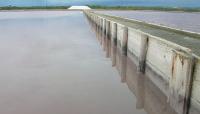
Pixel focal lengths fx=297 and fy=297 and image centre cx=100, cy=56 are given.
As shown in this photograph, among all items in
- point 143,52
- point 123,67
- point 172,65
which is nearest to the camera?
point 172,65

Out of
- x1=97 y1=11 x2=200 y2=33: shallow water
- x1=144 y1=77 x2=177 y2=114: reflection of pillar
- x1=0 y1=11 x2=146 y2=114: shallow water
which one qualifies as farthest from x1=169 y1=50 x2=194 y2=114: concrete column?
x1=97 y1=11 x2=200 y2=33: shallow water

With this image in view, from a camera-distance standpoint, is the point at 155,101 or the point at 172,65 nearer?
the point at 172,65

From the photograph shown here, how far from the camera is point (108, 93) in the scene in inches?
407

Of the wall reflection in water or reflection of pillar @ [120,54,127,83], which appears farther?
reflection of pillar @ [120,54,127,83]

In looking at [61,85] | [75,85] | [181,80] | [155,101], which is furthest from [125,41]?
[181,80]

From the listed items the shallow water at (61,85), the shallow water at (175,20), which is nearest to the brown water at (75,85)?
the shallow water at (61,85)

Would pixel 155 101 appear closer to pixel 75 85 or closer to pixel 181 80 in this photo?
pixel 181 80

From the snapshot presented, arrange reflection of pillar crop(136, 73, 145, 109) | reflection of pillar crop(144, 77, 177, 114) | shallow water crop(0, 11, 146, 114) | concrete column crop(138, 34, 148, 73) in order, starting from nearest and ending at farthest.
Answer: reflection of pillar crop(144, 77, 177, 114) < shallow water crop(0, 11, 146, 114) < reflection of pillar crop(136, 73, 145, 109) < concrete column crop(138, 34, 148, 73)

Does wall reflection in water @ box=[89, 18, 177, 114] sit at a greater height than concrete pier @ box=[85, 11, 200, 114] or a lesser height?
lesser

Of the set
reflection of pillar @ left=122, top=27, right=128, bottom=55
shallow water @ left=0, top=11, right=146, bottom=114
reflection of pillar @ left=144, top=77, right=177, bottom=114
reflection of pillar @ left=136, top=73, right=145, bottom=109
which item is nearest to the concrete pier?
reflection of pillar @ left=122, top=27, right=128, bottom=55

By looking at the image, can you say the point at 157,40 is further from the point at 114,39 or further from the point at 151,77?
the point at 114,39

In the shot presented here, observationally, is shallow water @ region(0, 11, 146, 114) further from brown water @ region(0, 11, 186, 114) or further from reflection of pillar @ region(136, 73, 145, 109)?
reflection of pillar @ region(136, 73, 145, 109)

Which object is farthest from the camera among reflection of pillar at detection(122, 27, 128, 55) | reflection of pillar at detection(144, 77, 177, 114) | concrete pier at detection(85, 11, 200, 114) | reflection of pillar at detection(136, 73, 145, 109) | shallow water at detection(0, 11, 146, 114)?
reflection of pillar at detection(122, 27, 128, 55)

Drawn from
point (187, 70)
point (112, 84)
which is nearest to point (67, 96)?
point (112, 84)
